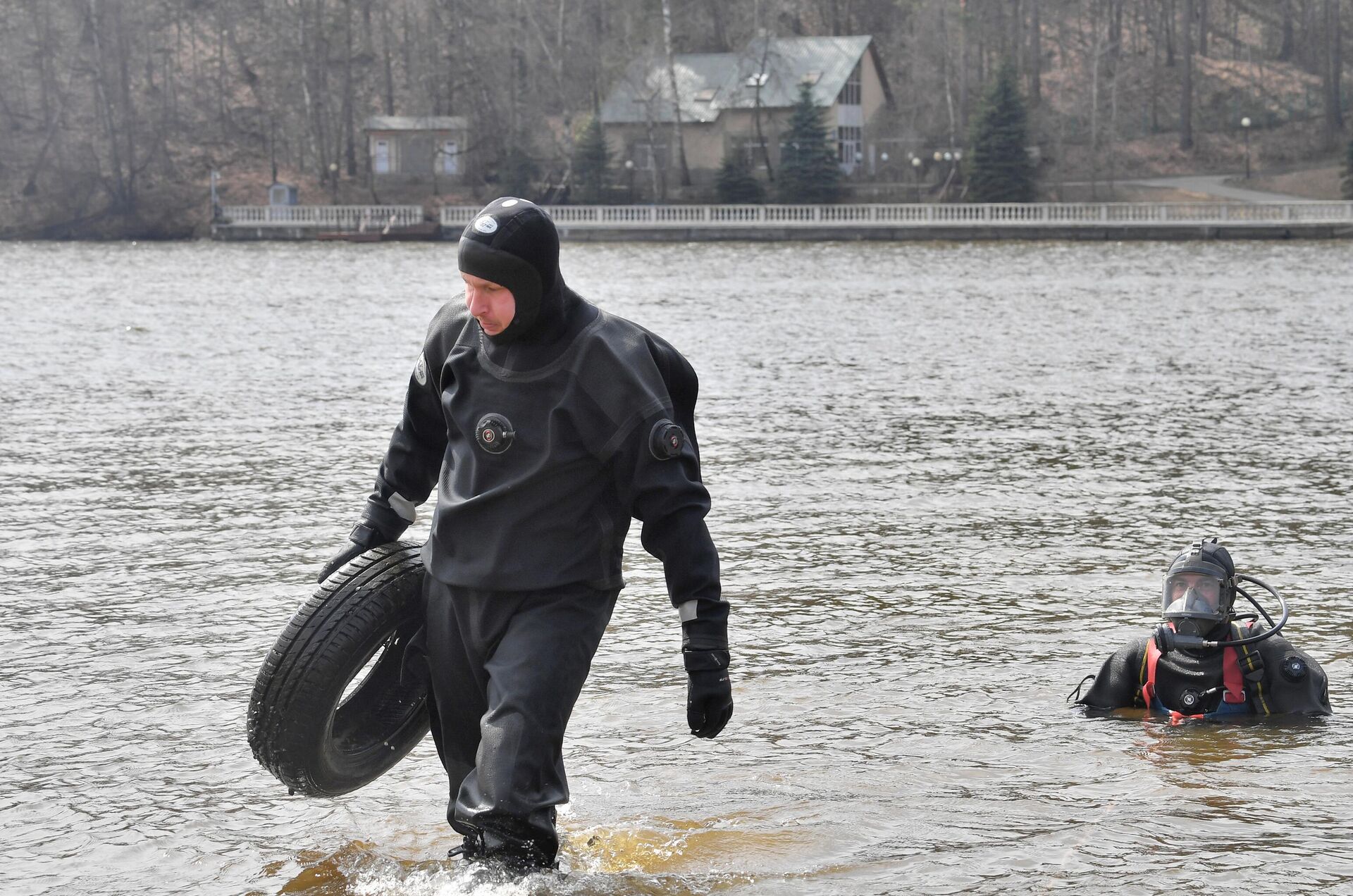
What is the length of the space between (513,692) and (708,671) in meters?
0.52

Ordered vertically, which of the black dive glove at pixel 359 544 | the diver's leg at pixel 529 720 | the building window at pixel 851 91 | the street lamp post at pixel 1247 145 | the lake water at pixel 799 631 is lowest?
the lake water at pixel 799 631

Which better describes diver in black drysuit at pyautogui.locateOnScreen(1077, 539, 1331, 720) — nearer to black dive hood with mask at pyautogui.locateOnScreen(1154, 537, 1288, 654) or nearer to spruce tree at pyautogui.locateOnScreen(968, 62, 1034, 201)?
black dive hood with mask at pyautogui.locateOnScreen(1154, 537, 1288, 654)

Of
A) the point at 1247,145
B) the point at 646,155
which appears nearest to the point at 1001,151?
the point at 1247,145

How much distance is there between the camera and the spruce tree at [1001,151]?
76.6m

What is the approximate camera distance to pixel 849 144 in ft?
303

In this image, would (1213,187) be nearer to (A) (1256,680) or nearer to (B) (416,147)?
(B) (416,147)

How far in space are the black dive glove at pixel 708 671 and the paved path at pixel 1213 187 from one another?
74.6 metres

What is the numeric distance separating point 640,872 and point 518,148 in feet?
270

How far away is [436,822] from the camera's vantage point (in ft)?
21.0

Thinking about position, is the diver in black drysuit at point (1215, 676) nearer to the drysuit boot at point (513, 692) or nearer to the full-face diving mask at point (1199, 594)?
the full-face diving mask at point (1199, 594)

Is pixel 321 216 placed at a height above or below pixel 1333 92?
below

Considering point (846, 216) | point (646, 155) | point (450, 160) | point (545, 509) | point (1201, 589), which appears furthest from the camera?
point (450, 160)

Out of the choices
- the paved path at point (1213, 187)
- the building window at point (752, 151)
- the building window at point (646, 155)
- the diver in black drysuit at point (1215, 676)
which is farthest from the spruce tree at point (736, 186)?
the diver in black drysuit at point (1215, 676)

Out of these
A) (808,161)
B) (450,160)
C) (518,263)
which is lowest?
(518,263)
